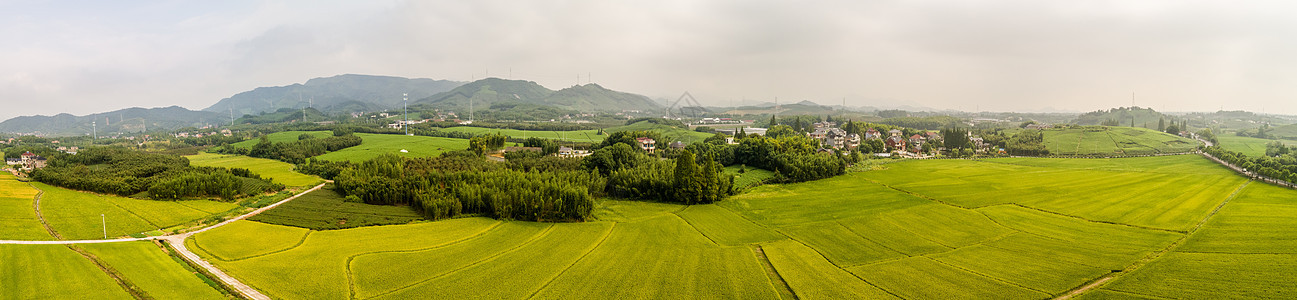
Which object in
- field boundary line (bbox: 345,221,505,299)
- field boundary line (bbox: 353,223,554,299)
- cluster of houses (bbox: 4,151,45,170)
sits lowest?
field boundary line (bbox: 353,223,554,299)

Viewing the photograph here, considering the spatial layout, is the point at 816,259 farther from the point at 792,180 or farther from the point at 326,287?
the point at 792,180

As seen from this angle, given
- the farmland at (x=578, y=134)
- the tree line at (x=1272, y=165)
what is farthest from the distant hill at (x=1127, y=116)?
the farmland at (x=578, y=134)

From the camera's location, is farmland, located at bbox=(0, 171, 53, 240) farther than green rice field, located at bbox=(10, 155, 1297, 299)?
Yes

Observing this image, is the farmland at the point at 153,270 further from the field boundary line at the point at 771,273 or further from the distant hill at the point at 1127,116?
the distant hill at the point at 1127,116

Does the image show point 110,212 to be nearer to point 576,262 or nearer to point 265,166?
point 576,262

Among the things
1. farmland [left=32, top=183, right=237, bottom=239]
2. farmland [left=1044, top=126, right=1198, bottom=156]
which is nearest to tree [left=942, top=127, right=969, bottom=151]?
farmland [left=1044, top=126, right=1198, bottom=156]

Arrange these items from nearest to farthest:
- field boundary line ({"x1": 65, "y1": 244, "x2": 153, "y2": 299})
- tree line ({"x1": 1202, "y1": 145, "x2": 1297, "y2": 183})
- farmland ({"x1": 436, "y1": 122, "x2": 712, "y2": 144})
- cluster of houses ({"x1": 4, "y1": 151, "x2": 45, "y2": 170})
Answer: field boundary line ({"x1": 65, "y1": 244, "x2": 153, "y2": 299}), tree line ({"x1": 1202, "y1": 145, "x2": 1297, "y2": 183}), cluster of houses ({"x1": 4, "y1": 151, "x2": 45, "y2": 170}), farmland ({"x1": 436, "y1": 122, "x2": 712, "y2": 144})

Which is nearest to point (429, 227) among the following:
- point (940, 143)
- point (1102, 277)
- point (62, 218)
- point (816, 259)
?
point (62, 218)

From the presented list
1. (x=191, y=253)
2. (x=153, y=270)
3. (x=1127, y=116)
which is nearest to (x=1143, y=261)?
(x=153, y=270)

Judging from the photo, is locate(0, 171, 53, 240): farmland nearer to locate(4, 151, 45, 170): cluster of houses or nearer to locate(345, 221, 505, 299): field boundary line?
locate(345, 221, 505, 299): field boundary line
